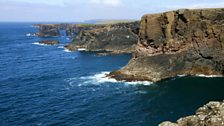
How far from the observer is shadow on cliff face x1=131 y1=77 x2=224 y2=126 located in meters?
65.7

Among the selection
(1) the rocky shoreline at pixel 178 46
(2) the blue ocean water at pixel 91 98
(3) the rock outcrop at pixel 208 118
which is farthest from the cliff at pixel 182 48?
(3) the rock outcrop at pixel 208 118

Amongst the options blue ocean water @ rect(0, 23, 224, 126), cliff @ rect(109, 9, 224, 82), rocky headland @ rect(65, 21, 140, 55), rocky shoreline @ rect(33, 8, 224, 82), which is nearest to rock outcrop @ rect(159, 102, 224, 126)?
blue ocean water @ rect(0, 23, 224, 126)

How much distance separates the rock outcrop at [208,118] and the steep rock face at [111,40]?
121 metres

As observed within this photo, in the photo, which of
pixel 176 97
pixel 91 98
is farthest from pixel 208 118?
pixel 91 98

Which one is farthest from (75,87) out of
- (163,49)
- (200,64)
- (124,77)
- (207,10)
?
(207,10)

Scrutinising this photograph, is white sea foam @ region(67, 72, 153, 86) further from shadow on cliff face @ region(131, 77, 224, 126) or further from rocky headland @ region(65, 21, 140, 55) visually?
rocky headland @ region(65, 21, 140, 55)

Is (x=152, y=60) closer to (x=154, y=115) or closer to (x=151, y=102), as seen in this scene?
(x=151, y=102)

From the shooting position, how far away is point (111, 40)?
6531 inches

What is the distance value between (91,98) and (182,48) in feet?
113

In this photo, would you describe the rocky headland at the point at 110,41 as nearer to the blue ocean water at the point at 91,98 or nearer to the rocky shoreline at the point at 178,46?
the blue ocean water at the point at 91,98

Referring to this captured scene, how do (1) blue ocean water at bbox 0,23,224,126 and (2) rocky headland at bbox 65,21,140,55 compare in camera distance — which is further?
(2) rocky headland at bbox 65,21,140,55

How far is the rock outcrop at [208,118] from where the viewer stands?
33.6 m

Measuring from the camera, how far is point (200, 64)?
3814 inches

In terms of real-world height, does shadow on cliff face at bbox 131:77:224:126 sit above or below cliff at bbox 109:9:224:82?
below
